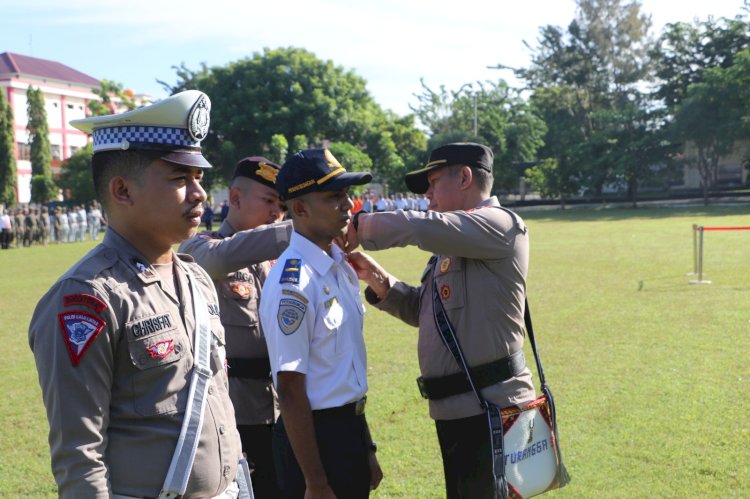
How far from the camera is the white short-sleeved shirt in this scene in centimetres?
281

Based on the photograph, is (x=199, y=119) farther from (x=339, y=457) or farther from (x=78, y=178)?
(x=78, y=178)

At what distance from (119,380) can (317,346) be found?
3.13 feet

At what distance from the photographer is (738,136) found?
44.5 m

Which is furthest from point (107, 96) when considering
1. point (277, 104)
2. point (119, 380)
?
point (119, 380)

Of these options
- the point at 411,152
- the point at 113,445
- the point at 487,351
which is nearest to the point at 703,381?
the point at 487,351

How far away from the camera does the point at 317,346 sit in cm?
288

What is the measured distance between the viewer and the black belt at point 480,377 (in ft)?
10.9

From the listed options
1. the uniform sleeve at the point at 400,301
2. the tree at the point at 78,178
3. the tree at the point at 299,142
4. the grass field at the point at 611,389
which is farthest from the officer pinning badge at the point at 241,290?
the tree at the point at 78,178

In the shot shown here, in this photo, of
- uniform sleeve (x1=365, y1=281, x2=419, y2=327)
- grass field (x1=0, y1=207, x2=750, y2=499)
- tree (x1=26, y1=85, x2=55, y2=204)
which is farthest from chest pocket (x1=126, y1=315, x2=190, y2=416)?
tree (x1=26, y1=85, x2=55, y2=204)

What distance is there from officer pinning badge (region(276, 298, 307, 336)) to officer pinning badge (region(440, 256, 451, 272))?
3.01ft

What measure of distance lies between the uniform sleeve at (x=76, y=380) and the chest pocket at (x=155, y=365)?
9 centimetres

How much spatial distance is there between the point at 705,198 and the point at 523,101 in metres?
18.0

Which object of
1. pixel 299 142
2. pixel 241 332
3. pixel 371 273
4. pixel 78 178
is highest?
pixel 299 142

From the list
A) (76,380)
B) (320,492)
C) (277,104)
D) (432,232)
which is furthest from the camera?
(277,104)
